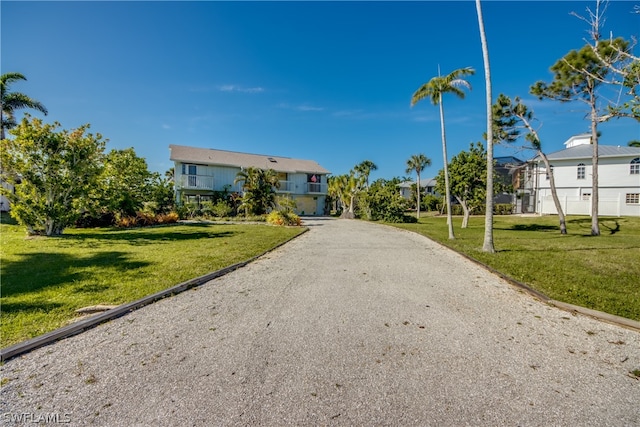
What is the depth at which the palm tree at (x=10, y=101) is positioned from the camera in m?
21.2

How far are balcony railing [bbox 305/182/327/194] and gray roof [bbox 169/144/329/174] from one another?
1519 mm

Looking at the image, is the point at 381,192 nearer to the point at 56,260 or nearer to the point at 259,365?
the point at 56,260

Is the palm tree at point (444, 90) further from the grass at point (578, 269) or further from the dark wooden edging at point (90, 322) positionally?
the dark wooden edging at point (90, 322)

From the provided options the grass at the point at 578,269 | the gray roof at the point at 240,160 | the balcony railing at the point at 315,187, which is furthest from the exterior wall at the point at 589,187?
the gray roof at the point at 240,160

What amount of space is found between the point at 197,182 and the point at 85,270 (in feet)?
72.6

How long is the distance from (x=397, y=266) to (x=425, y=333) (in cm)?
402

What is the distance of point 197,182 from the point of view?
89.2 feet

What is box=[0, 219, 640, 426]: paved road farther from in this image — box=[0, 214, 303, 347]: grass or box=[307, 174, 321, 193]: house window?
box=[307, 174, 321, 193]: house window

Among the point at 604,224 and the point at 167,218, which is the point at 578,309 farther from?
the point at 167,218

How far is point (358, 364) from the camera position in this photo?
118 inches

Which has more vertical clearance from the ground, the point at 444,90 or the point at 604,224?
the point at 444,90

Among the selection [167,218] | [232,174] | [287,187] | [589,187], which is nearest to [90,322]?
[167,218]

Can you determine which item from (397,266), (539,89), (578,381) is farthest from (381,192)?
(578,381)

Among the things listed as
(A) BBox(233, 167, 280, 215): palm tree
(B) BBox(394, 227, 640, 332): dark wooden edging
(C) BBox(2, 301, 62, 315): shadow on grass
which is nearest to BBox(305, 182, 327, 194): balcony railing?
(A) BBox(233, 167, 280, 215): palm tree
